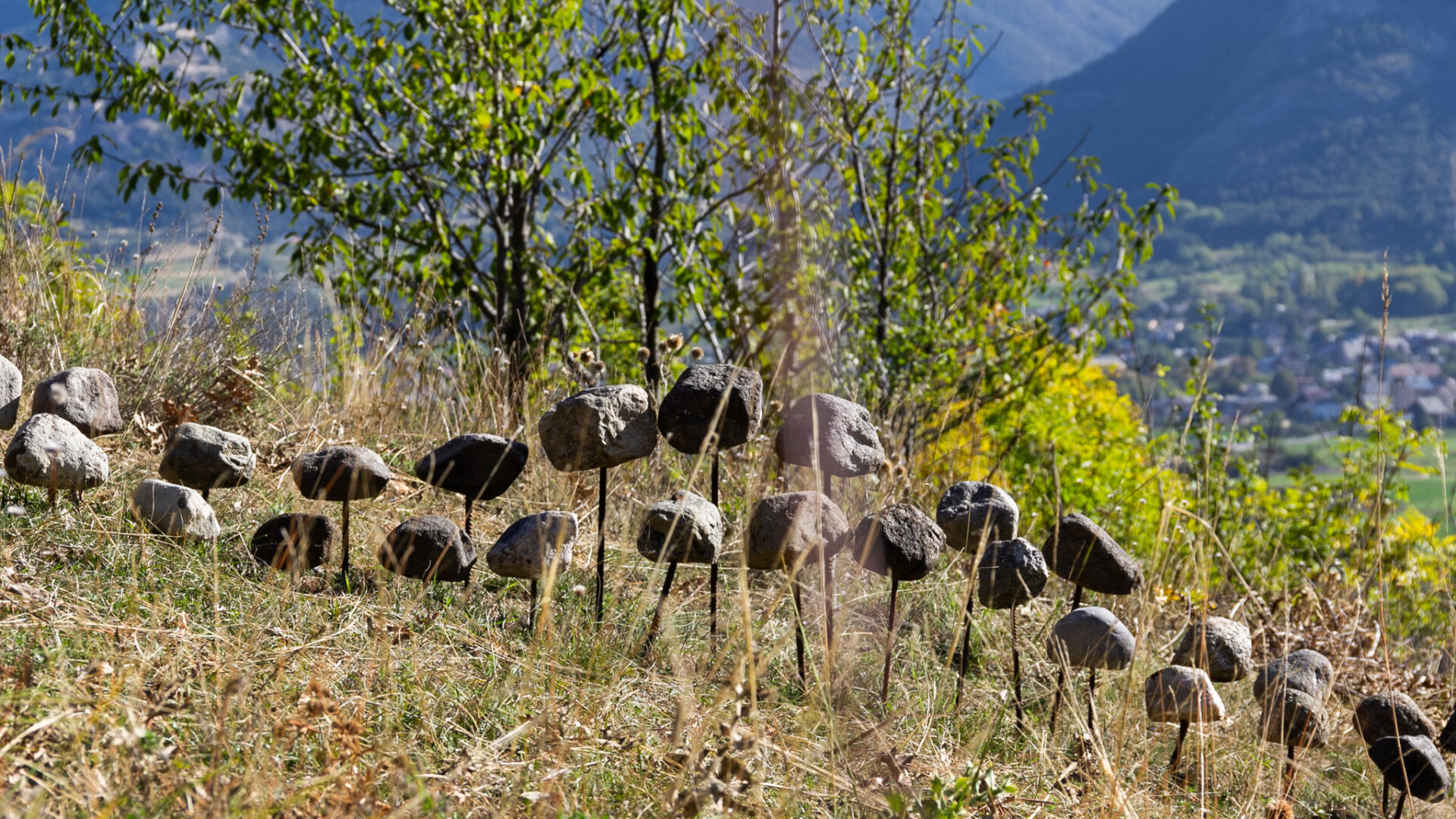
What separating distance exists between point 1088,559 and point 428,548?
1494 millimetres

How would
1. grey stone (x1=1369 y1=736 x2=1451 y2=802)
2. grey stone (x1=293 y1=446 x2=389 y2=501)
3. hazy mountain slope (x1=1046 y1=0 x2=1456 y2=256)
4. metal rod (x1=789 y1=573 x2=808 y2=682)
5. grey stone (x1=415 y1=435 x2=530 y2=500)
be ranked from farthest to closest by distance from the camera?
hazy mountain slope (x1=1046 y1=0 x2=1456 y2=256), grey stone (x1=415 y1=435 x2=530 y2=500), grey stone (x1=293 y1=446 x2=389 y2=501), metal rod (x1=789 y1=573 x2=808 y2=682), grey stone (x1=1369 y1=736 x2=1451 y2=802)

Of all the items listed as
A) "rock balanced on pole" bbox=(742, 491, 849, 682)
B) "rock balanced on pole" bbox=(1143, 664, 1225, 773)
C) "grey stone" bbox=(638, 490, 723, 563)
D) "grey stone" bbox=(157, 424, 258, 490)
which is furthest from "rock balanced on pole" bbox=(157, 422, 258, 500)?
"rock balanced on pole" bbox=(1143, 664, 1225, 773)

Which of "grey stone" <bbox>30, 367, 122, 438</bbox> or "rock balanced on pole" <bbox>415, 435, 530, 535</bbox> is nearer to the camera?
"rock balanced on pole" <bbox>415, 435, 530, 535</bbox>

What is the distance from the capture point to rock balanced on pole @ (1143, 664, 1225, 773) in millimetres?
2006

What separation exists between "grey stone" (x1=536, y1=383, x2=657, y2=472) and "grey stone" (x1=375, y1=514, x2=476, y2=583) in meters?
0.28

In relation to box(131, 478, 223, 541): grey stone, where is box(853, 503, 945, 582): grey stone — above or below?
above

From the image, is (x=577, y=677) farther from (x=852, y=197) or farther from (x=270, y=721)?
(x=852, y=197)

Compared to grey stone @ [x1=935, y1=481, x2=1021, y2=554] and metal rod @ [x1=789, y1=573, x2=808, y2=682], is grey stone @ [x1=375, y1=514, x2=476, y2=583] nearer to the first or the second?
metal rod @ [x1=789, y1=573, x2=808, y2=682]

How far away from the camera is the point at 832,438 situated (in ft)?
6.91

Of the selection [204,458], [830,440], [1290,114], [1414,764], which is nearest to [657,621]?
[830,440]

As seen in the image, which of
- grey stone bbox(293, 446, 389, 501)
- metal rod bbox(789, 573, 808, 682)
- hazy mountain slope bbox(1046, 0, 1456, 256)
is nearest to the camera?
metal rod bbox(789, 573, 808, 682)

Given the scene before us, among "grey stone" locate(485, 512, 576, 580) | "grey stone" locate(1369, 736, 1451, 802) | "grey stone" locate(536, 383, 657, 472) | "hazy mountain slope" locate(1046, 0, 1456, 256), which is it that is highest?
"hazy mountain slope" locate(1046, 0, 1456, 256)

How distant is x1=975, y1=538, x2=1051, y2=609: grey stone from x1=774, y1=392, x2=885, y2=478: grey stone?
33cm

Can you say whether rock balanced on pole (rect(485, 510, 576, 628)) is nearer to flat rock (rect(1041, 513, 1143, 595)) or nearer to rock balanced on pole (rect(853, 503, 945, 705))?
rock balanced on pole (rect(853, 503, 945, 705))
